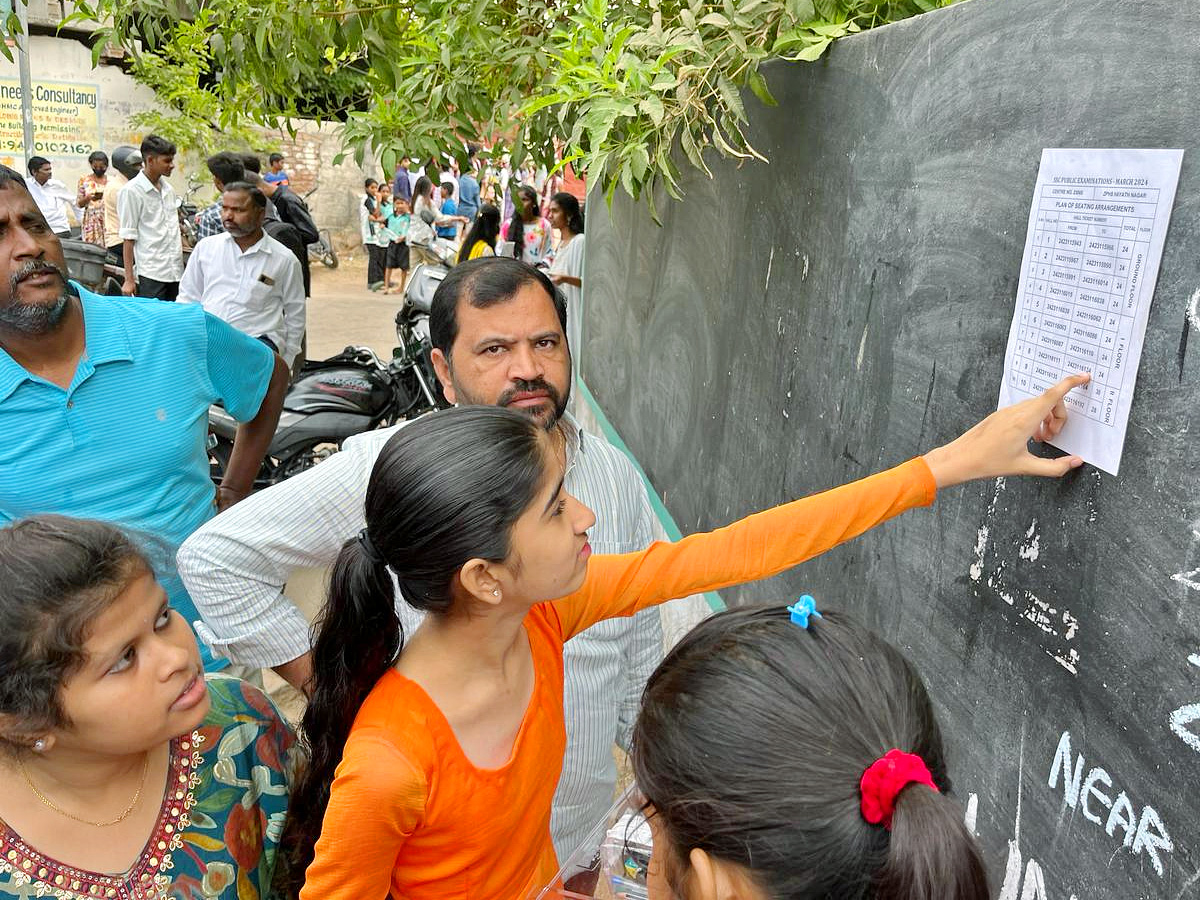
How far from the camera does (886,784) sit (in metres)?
0.91

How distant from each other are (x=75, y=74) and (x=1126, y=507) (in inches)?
713

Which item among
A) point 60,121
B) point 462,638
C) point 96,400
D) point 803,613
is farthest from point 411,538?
point 60,121

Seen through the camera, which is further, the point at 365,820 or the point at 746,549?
the point at 746,549

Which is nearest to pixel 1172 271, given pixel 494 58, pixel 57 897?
pixel 57 897

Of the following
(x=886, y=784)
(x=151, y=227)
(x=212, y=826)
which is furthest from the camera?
(x=151, y=227)

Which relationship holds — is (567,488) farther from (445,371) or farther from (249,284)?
(249,284)

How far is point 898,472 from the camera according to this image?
1.60 m

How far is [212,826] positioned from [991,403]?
4.72 feet

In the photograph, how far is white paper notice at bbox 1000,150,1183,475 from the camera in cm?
131

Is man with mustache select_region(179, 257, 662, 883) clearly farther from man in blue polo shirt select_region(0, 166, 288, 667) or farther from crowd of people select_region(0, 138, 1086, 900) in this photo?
man in blue polo shirt select_region(0, 166, 288, 667)

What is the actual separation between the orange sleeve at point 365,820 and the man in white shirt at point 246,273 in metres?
4.81

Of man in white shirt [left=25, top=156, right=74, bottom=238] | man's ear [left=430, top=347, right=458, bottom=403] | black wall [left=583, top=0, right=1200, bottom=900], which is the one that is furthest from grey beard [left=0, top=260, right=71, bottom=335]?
man in white shirt [left=25, top=156, right=74, bottom=238]

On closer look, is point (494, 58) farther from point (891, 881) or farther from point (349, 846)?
point (891, 881)

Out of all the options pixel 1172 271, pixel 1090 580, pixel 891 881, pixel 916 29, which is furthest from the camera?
pixel 916 29
